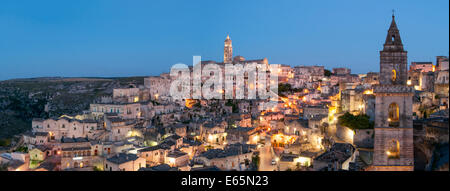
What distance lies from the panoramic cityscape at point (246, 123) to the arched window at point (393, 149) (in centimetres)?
4

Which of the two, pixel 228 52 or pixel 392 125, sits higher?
pixel 228 52

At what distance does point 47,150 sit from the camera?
2208 cm

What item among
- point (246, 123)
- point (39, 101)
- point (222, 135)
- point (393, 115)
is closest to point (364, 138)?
point (393, 115)

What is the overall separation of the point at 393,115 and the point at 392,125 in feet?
1.95

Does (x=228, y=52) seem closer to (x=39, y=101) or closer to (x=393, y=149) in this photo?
(x=39, y=101)

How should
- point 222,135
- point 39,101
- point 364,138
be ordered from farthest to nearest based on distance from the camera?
point 39,101 < point 222,135 < point 364,138

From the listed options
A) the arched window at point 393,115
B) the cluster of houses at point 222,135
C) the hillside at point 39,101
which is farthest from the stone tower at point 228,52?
the arched window at point 393,115

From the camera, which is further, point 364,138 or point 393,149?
point 364,138

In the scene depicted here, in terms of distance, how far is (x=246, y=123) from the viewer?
3203cm

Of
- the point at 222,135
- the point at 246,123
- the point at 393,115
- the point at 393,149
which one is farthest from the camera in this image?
the point at 246,123

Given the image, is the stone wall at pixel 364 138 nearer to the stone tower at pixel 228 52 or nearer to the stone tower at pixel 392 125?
the stone tower at pixel 392 125

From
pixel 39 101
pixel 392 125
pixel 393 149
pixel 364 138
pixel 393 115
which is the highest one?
pixel 393 115

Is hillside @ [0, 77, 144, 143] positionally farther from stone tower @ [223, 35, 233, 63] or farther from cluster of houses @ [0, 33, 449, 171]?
stone tower @ [223, 35, 233, 63]

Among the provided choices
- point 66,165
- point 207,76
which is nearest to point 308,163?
point 66,165
